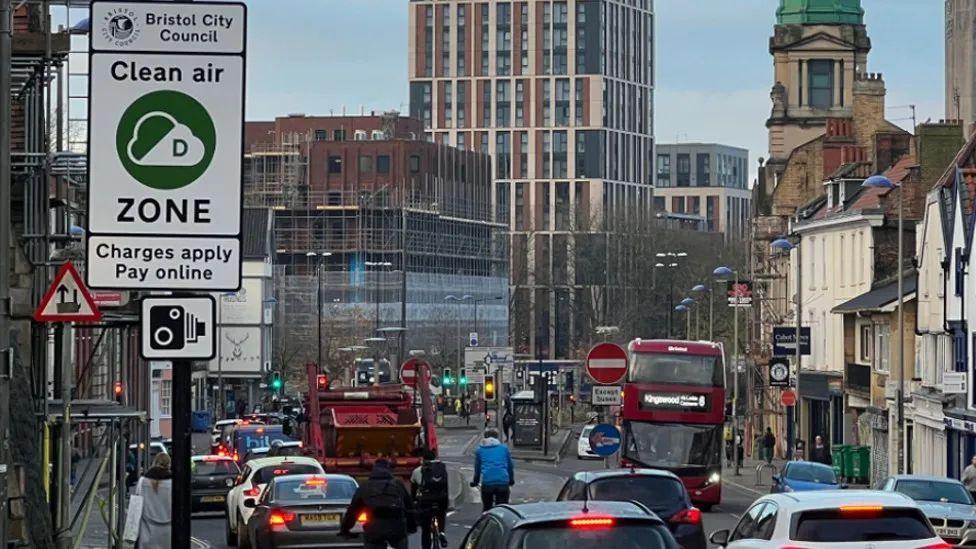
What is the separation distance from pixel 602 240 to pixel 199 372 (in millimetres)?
51670

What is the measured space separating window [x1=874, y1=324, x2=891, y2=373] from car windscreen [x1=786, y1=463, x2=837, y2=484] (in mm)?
27782

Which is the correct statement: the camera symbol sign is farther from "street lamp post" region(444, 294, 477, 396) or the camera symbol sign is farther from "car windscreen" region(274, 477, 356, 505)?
"street lamp post" region(444, 294, 477, 396)

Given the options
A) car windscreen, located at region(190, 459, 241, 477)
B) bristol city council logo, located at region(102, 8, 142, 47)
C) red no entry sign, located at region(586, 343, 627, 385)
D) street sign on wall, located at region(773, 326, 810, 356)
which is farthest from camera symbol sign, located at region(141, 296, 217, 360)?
street sign on wall, located at region(773, 326, 810, 356)

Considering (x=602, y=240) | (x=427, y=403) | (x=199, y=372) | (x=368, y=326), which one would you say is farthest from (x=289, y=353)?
(x=427, y=403)

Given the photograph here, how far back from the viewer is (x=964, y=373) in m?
58.1

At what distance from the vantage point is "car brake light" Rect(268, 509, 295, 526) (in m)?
26.6

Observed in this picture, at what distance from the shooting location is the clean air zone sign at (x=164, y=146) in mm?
10586

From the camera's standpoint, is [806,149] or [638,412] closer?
[638,412]

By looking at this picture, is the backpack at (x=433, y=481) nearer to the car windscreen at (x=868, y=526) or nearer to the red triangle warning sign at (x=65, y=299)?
the red triangle warning sign at (x=65, y=299)

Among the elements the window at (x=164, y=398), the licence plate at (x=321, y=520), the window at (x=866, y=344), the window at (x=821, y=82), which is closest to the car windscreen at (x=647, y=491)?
the licence plate at (x=321, y=520)

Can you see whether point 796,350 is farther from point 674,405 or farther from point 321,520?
point 321,520

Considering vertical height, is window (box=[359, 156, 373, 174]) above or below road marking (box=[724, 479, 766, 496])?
above

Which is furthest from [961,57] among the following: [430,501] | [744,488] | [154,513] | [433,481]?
[154,513]

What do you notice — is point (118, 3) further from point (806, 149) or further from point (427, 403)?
point (806, 149)
